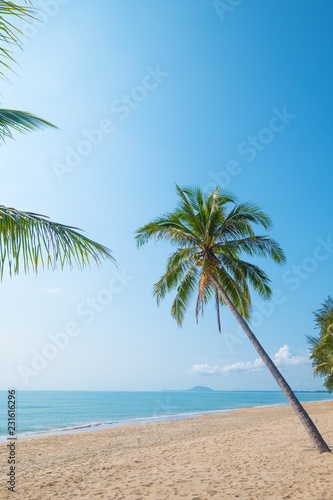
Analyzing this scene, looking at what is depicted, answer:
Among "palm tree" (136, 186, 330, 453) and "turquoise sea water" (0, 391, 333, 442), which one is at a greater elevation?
"palm tree" (136, 186, 330, 453)

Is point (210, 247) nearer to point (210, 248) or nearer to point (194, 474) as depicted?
point (210, 248)

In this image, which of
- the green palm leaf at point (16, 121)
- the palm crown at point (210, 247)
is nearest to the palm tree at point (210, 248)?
the palm crown at point (210, 247)

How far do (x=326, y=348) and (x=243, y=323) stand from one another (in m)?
18.5

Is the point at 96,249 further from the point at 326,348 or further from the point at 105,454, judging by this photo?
the point at 326,348

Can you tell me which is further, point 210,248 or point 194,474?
point 210,248

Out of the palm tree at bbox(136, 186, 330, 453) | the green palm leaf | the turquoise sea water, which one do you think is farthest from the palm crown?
the turquoise sea water

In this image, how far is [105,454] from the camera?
35.5ft

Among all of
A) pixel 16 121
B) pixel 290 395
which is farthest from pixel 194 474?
pixel 16 121

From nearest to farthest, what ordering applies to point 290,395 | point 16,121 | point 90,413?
point 16,121 < point 290,395 < point 90,413

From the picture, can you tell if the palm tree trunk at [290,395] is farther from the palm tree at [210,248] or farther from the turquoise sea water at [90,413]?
the turquoise sea water at [90,413]

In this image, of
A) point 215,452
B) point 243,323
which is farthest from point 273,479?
point 243,323

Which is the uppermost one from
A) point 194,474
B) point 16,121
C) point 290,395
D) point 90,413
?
point 16,121

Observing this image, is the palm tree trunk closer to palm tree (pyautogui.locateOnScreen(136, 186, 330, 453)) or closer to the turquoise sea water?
palm tree (pyautogui.locateOnScreen(136, 186, 330, 453))

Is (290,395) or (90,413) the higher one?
(290,395)
